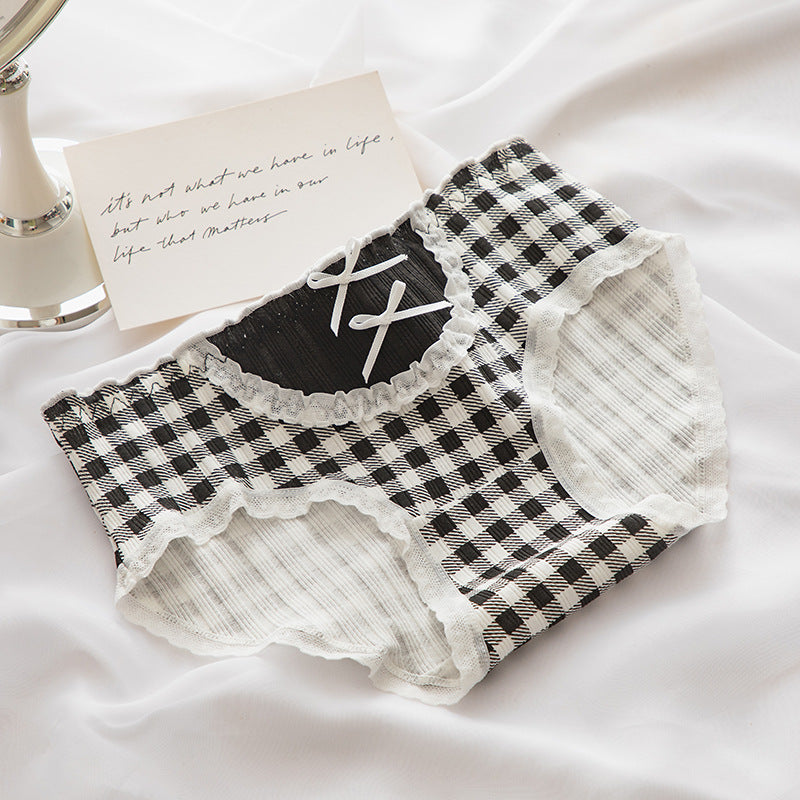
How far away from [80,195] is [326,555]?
36 centimetres

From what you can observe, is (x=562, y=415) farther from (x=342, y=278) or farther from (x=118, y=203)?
(x=118, y=203)

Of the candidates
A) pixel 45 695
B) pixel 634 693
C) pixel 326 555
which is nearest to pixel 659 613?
pixel 634 693

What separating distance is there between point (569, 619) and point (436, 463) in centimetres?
12

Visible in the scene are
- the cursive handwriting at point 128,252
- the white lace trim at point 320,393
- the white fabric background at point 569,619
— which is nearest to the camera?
the white fabric background at point 569,619

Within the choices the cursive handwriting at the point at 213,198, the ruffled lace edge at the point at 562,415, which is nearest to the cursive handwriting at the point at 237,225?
the cursive handwriting at the point at 213,198

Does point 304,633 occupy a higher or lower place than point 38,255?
lower

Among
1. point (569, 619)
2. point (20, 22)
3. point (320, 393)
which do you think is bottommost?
point (569, 619)

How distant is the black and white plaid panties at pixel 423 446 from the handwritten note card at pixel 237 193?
0.09 meters

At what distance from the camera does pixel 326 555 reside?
0.57 meters

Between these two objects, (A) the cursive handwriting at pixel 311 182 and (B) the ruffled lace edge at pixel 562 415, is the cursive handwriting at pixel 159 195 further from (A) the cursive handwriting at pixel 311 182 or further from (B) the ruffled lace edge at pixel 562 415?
(B) the ruffled lace edge at pixel 562 415

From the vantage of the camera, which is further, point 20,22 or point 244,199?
point 244,199

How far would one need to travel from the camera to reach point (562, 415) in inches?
23.8

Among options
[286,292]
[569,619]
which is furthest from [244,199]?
[569,619]

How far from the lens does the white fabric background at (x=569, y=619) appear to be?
50 cm
